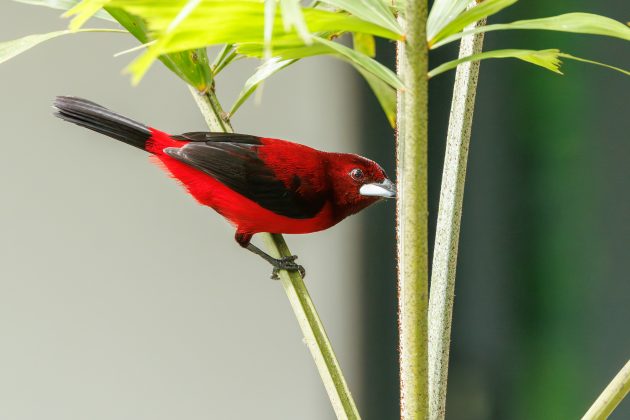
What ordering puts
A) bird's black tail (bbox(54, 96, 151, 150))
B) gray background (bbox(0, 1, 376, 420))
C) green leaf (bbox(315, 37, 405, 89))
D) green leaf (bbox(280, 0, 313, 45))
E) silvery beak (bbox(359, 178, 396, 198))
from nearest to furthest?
1. green leaf (bbox(280, 0, 313, 45))
2. green leaf (bbox(315, 37, 405, 89))
3. bird's black tail (bbox(54, 96, 151, 150))
4. silvery beak (bbox(359, 178, 396, 198))
5. gray background (bbox(0, 1, 376, 420))

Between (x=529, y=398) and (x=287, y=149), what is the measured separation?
1.08 metres

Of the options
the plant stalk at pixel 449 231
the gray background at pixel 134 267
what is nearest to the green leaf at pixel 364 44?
the plant stalk at pixel 449 231

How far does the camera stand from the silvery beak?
3.26 ft

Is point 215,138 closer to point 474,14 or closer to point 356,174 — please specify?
point 356,174

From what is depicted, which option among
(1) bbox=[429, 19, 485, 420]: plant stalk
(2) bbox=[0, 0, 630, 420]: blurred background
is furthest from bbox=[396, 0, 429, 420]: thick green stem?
(2) bbox=[0, 0, 630, 420]: blurred background

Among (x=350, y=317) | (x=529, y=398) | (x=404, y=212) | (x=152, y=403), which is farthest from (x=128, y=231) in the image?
(x=404, y=212)

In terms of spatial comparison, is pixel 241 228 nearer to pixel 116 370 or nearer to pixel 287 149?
pixel 287 149

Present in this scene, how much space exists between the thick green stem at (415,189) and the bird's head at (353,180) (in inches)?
18.3

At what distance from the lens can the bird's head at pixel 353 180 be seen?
3.32 ft

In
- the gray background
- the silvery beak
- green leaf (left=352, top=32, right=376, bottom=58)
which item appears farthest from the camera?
the gray background

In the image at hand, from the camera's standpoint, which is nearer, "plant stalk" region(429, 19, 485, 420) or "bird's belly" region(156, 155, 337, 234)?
"plant stalk" region(429, 19, 485, 420)

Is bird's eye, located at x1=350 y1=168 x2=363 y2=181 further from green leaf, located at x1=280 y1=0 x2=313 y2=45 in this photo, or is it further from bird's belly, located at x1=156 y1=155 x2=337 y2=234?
green leaf, located at x1=280 y1=0 x2=313 y2=45

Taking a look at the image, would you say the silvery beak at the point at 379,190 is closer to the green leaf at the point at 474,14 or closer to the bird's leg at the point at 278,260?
the bird's leg at the point at 278,260

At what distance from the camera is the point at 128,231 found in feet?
5.52
